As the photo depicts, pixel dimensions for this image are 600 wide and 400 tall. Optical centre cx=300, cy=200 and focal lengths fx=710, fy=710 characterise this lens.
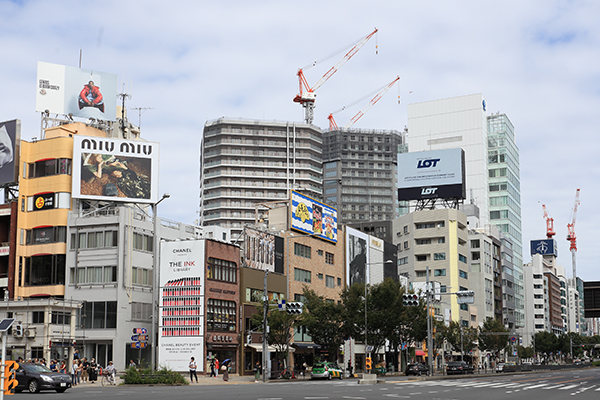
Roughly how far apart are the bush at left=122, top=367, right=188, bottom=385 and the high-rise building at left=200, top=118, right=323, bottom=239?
382ft

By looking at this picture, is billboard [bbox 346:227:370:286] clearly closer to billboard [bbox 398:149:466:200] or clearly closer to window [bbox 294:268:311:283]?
window [bbox 294:268:311:283]

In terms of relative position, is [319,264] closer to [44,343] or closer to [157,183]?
[157,183]

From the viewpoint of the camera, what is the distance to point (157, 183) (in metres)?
81.2

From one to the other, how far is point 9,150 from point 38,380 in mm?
50096

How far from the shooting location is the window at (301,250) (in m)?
90.9

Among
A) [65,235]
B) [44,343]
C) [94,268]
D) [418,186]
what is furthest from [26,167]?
[418,186]

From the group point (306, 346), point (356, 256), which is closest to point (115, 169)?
point (306, 346)

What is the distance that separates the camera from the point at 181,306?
70.1 meters

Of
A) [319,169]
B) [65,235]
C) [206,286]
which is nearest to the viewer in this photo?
[206,286]

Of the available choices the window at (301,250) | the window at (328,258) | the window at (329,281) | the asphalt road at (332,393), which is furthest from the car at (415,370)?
the asphalt road at (332,393)

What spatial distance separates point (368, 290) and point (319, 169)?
104m

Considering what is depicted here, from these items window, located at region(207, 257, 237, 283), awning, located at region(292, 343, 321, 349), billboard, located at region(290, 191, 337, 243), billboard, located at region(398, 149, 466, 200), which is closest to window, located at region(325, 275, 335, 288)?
billboard, located at region(290, 191, 337, 243)

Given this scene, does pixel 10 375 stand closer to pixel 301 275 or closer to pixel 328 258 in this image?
pixel 301 275

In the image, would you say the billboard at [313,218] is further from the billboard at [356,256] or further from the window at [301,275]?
the billboard at [356,256]
